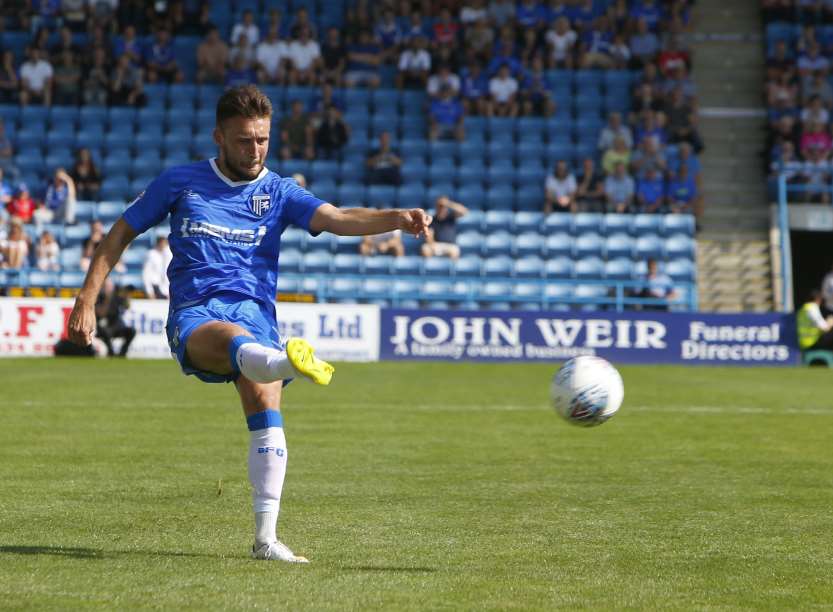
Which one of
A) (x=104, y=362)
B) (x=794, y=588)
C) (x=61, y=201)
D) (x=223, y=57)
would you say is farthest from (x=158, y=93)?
(x=794, y=588)

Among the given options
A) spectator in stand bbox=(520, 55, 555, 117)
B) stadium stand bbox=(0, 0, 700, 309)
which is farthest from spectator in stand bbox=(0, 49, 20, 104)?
spectator in stand bbox=(520, 55, 555, 117)

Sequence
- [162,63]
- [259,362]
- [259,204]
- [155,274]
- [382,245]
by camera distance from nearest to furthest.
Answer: [259,362]
[259,204]
[155,274]
[382,245]
[162,63]

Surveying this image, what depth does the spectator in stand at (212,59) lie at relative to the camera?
98.9 feet

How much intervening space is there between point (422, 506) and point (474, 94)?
22958 millimetres

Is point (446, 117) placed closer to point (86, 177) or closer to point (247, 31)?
point (247, 31)

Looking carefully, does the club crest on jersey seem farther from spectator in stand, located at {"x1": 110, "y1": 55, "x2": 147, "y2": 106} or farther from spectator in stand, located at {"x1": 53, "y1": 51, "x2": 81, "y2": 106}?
spectator in stand, located at {"x1": 53, "y1": 51, "x2": 81, "y2": 106}

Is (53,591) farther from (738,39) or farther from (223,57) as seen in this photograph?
(738,39)

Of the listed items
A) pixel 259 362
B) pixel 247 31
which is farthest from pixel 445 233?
pixel 259 362

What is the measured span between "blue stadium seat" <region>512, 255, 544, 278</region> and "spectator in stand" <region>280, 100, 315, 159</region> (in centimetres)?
514

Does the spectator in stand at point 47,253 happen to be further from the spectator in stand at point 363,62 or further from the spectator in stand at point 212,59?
the spectator in stand at point 363,62

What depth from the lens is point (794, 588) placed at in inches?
216

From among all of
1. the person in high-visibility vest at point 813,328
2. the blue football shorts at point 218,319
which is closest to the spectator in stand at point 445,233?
the person in high-visibility vest at point 813,328

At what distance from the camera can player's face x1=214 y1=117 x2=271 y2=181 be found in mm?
6148

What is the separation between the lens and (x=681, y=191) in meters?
28.5
